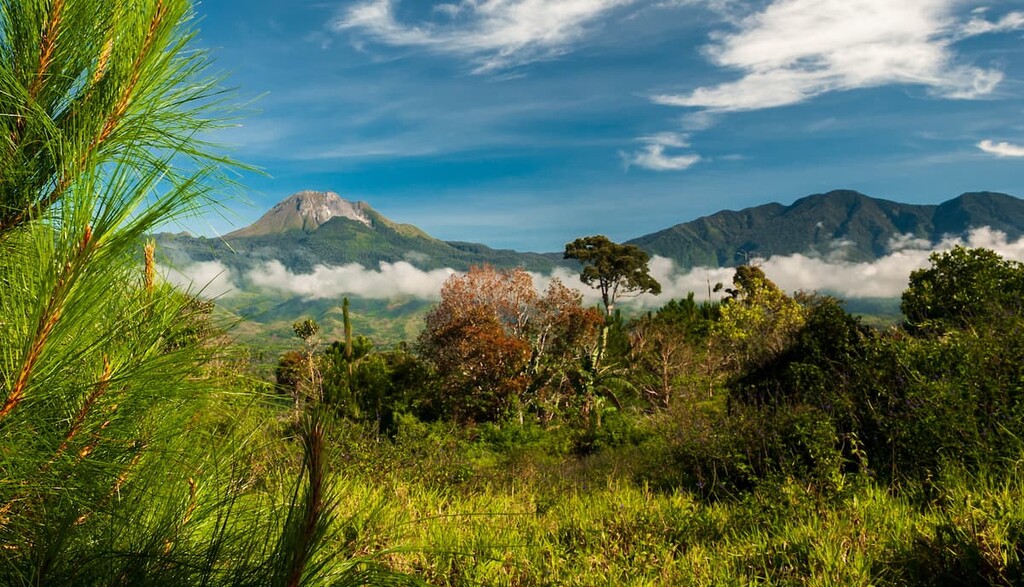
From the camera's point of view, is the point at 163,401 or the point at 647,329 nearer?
the point at 163,401

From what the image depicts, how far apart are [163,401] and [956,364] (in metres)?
8.43

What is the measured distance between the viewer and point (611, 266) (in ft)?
159

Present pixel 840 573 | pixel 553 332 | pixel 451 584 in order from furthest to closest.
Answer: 1. pixel 553 332
2. pixel 451 584
3. pixel 840 573

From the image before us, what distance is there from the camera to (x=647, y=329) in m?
26.6

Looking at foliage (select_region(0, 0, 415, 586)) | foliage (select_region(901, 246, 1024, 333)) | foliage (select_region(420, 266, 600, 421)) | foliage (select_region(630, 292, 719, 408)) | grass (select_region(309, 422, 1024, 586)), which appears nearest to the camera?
foliage (select_region(0, 0, 415, 586))

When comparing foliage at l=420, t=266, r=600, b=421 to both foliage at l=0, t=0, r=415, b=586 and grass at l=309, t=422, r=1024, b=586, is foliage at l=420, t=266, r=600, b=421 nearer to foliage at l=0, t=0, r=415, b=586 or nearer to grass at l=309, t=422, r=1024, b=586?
grass at l=309, t=422, r=1024, b=586

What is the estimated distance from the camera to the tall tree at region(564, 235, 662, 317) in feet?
158

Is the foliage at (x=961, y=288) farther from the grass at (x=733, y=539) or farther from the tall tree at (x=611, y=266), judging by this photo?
the tall tree at (x=611, y=266)

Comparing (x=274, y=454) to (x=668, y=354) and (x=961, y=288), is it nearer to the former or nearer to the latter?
(x=961, y=288)

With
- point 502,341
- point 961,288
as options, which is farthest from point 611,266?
point 961,288

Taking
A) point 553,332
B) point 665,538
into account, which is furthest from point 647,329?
point 665,538

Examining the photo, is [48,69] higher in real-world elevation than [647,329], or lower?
higher

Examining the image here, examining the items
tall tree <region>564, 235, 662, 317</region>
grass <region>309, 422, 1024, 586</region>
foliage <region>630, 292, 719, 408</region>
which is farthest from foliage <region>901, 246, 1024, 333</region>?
tall tree <region>564, 235, 662, 317</region>

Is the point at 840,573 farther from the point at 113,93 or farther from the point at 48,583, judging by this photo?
the point at 113,93
